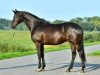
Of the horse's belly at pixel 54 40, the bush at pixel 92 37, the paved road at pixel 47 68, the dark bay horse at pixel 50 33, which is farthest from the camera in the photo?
the bush at pixel 92 37

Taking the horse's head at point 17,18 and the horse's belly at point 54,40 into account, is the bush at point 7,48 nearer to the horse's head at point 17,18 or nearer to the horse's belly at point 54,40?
the horse's head at point 17,18

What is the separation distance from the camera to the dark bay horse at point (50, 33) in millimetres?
12438

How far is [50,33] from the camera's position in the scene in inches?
506

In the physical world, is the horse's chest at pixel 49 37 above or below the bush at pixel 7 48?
above

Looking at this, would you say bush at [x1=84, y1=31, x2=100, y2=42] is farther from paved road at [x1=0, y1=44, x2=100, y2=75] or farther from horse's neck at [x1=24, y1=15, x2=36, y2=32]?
horse's neck at [x1=24, y1=15, x2=36, y2=32]

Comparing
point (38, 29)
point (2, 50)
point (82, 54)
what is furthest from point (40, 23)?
point (2, 50)

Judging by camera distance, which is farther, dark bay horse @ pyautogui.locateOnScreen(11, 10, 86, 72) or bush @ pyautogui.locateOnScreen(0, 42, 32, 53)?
bush @ pyautogui.locateOnScreen(0, 42, 32, 53)

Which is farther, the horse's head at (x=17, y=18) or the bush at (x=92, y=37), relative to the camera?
the bush at (x=92, y=37)

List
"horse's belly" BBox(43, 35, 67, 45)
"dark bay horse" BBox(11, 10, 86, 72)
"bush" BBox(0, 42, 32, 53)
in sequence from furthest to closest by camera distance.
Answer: "bush" BBox(0, 42, 32, 53) < "horse's belly" BBox(43, 35, 67, 45) < "dark bay horse" BBox(11, 10, 86, 72)

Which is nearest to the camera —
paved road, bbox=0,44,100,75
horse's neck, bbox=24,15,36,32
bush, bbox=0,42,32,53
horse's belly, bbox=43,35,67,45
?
paved road, bbox=0,44,100,75

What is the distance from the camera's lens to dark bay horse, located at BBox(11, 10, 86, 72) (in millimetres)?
12438

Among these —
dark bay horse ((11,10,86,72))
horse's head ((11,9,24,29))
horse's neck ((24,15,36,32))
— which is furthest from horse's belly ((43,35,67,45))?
horse's head ((11,9,24,29))

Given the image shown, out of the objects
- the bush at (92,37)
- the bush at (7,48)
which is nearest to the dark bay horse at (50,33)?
the bush at (7,48)

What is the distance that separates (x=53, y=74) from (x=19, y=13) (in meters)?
3.11
